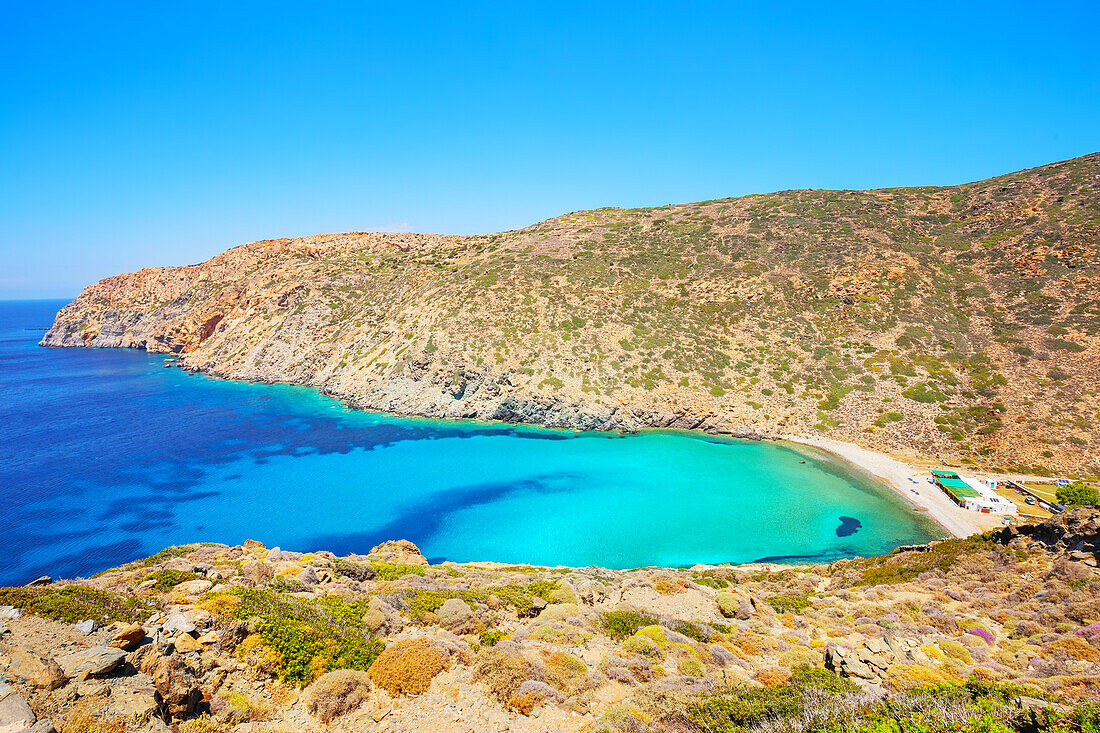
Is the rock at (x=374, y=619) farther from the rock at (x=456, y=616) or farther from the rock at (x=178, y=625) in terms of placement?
the rock at (x=178, y=625)

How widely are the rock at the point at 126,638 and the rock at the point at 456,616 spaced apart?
7.70 m

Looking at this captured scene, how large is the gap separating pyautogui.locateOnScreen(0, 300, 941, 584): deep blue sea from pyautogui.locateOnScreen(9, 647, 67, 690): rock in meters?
23.2

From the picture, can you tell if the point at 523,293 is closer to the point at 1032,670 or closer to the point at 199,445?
the point at 199,445

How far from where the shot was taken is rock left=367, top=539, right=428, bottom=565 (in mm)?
24812

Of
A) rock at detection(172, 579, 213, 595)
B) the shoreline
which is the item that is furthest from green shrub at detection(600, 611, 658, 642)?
the shoreline

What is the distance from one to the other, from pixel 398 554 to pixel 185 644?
1555 centimetres

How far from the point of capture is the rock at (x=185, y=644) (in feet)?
35.0

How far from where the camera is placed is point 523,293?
243ft

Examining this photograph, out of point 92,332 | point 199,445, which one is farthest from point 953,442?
point 92,332

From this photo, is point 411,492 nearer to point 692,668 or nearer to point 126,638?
point 126,638

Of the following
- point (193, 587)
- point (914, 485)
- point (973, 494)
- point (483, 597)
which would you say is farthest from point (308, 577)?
point (973, 494)

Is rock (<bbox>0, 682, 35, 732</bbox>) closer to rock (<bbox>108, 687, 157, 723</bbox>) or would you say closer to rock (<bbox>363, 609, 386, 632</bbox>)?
rock (<bbox>108, 687, 157, 723</bbox>)

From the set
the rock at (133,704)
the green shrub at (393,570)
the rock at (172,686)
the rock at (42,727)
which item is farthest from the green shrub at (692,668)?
the rock at (42,727)

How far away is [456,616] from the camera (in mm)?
14922
